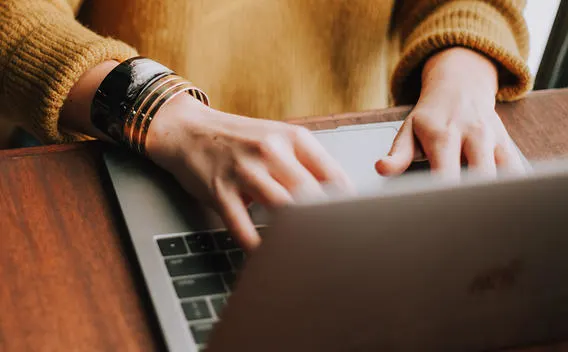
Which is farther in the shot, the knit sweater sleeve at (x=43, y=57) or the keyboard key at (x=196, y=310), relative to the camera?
the knit sweater sleeve at (x=43, y=57)

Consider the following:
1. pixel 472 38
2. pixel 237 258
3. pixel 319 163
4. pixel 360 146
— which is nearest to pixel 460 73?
pixel 472 38

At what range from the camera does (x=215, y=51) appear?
0.89 metres

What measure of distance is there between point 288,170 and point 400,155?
13 cm

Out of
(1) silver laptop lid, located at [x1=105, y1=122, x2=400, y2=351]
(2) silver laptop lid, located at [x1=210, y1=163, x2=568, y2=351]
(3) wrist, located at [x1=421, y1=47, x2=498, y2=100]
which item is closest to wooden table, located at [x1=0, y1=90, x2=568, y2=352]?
(1) silver laptop lid, located at [x1=105, y1=122, x2=400, y2=351]

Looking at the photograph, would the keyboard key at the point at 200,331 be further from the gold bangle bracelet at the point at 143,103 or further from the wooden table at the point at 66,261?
the gold bangle bracelet at the point at 143,103

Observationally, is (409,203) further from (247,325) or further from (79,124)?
(79,124)

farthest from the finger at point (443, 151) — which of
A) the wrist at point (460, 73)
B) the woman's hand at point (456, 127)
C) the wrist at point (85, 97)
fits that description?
the wrist at point (85, 97)

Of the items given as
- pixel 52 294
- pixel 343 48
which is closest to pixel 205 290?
pixel 52 294

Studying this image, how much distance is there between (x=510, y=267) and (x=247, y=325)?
0.50 ft

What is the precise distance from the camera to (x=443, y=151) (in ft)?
1.98

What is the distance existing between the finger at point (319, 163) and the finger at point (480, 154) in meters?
0.14

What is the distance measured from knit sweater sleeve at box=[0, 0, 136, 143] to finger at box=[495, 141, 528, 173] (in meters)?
0.39

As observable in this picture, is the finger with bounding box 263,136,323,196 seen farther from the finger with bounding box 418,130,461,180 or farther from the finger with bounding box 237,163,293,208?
the finger with bounding box 418,130,461,180

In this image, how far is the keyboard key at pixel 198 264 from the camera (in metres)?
0.47
